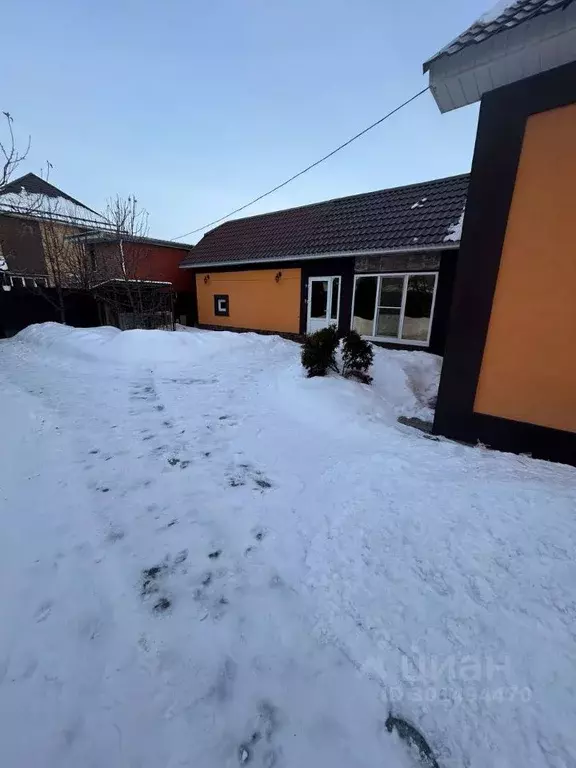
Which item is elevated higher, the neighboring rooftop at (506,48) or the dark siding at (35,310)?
the neighboring rooftop at (506,48)

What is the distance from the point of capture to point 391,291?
29.9 ft

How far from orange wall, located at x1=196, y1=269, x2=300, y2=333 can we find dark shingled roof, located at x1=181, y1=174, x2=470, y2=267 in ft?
2.24

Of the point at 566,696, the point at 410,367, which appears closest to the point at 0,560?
the point at 566,696

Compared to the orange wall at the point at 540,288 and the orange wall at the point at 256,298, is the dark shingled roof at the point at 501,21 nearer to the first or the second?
the orange wall at the point at 540,288

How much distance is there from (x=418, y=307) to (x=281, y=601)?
844 centimetres

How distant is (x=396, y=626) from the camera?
1739mm

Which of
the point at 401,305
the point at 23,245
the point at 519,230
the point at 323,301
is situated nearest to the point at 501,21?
the point at 519,230

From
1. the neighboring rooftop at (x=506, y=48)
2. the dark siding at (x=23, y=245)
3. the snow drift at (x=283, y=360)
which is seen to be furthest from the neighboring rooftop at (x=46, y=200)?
the neighboring rooftop at (x=506, y=48)

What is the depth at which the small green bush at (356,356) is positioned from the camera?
5.52 m

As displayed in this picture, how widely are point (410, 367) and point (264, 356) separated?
377 cm

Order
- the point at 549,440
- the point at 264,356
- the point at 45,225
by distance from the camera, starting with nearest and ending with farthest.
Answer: the point at 549,440 → the point at 264,356 → the point at 45,225

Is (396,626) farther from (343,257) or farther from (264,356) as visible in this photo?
(343,257)

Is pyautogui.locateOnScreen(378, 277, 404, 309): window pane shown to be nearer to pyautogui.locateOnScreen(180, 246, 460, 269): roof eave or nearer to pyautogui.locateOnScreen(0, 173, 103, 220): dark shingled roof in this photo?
pyautogui.locateOnScreen(180, 246, 460, 269): roof eave

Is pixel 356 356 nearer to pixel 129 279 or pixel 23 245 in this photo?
pixel 129 279
